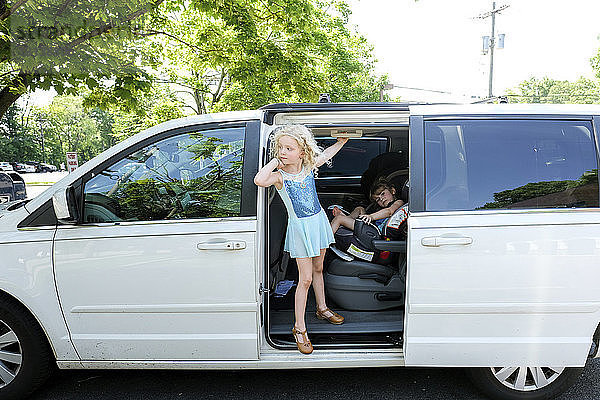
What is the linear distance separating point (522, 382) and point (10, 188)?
319 inches

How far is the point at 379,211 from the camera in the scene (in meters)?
4.02

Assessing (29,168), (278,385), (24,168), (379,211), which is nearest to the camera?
(278,385)

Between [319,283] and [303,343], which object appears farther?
[319,283]

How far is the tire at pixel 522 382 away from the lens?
3.05 meters

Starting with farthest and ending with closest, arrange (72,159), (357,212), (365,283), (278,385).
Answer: (72,159)
(357,212)
(365,283)
(278,385)

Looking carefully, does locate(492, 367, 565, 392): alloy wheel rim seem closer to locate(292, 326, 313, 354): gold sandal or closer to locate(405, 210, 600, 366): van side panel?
locate(405, 210, 600, 366): van side panel

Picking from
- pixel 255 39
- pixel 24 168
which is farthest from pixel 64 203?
pixel 24 168

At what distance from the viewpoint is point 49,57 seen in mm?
7047

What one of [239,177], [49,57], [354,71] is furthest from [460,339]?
[354,71]

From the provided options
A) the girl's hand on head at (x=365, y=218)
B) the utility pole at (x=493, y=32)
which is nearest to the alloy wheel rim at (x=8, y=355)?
the girl's hand on head at (x=365, y=218)

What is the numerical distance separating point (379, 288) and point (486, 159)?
1.21 metres

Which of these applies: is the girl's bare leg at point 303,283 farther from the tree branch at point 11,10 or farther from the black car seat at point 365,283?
the tree branch at point 11,10

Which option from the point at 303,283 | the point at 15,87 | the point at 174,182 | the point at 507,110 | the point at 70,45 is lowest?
the point at 303,283

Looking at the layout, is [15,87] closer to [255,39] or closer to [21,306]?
[255,39]
